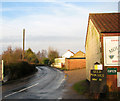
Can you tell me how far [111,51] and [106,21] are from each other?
3246 millimetres

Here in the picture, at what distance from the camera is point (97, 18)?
14.9 m

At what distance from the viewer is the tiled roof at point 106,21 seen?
1265cm

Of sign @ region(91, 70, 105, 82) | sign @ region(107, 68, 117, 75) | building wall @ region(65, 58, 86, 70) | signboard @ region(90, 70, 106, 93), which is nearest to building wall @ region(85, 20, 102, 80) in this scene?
sign @ region(107, 68, 117, 75)

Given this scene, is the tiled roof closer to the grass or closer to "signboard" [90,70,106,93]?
"signboard" [90,70,106,93]

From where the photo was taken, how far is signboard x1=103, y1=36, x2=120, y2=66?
1208cm

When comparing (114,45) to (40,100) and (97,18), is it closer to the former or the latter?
(97,18)

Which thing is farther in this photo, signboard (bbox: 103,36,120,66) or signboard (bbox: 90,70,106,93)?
signboard (bbox: 103,36,120,66)

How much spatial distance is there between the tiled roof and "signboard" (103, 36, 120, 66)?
0.70 metres

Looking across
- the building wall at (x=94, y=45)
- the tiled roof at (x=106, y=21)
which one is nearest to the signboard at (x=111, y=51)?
the building wall at (x=94, y=45)

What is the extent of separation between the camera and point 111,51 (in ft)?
39.9

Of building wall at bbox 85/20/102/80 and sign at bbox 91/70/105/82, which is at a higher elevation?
building wall at bbox 85/20/102/80

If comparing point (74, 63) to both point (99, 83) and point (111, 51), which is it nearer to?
point (111, 51)

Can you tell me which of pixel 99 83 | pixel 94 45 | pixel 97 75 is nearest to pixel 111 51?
pixel 97 75

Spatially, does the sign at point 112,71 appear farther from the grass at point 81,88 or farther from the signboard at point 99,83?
the grass at point 81,88
